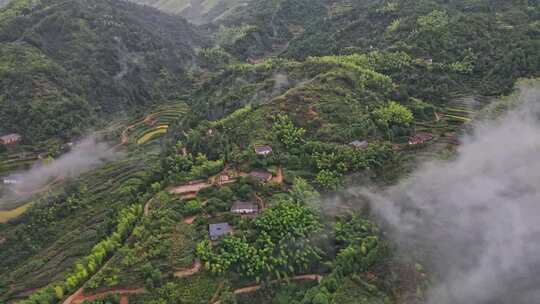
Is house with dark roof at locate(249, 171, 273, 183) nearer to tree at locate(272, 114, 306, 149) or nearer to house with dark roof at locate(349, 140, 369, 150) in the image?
tree at locate(272, 114, 306, 149)

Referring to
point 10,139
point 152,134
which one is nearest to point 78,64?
point 10,139

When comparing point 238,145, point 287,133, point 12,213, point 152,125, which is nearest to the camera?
point 238,145

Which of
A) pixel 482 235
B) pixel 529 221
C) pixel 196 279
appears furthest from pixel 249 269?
pixel 529 221

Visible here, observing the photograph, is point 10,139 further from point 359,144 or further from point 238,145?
point 359,144

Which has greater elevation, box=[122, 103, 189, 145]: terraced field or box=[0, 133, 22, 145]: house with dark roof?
box=[0, 133, 22, 145]: house with dark roof

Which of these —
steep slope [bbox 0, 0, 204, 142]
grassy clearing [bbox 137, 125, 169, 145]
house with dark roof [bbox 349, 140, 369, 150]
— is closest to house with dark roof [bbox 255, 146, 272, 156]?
house with dark roof [bbox 349, 140, 369, 150]
